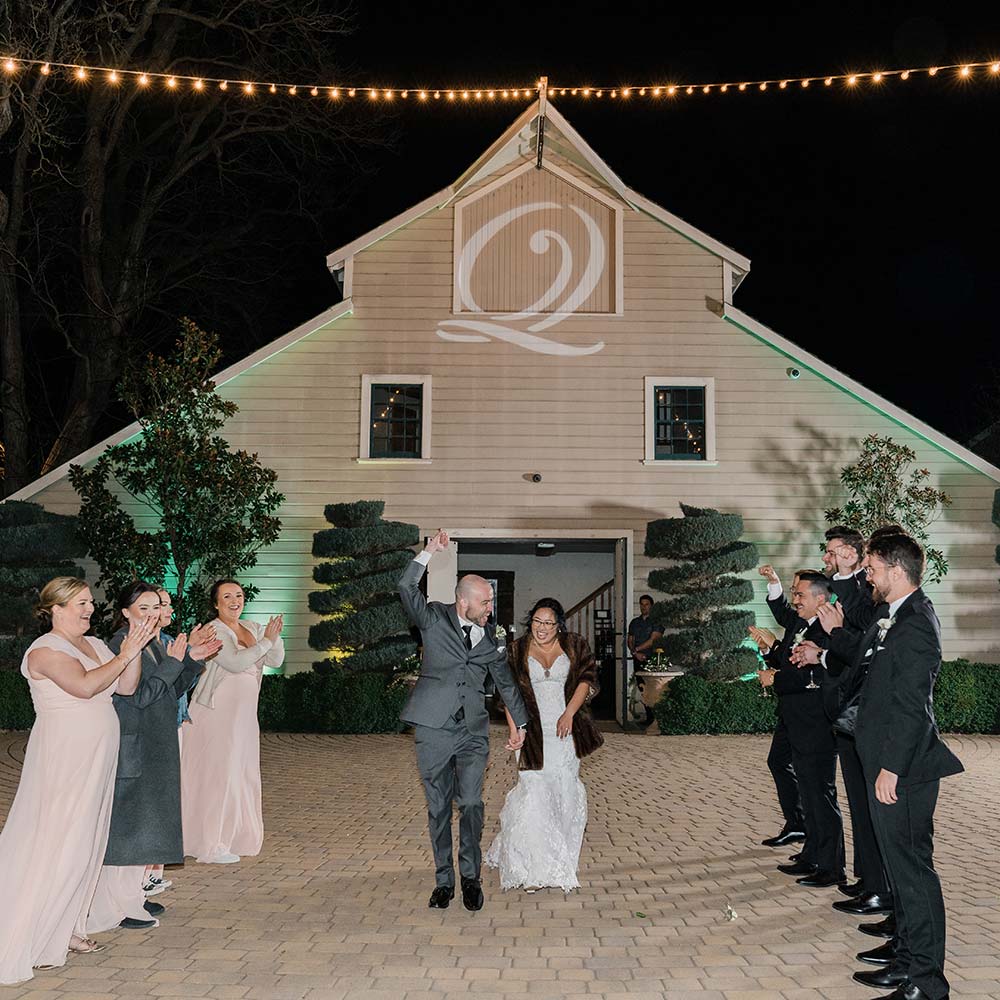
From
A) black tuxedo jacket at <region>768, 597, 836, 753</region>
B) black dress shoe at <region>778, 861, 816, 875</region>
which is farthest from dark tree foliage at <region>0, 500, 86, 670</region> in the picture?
black dress shoe at <region>778, 861, 816, 875</region>

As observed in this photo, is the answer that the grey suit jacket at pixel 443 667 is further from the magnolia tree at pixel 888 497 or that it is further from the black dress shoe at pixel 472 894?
the magnolia tree at pixel 888 497

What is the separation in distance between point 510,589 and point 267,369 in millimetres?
8428

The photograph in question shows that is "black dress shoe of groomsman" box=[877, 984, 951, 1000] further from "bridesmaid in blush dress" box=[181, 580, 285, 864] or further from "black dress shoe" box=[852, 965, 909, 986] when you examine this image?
"bridesmaid in blush dress" box=[181, 580, 285, 864]

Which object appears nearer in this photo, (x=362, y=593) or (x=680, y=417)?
(x=362, y=593)

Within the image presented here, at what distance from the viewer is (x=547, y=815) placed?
6.79 m

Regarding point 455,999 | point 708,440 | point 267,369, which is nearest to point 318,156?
point 267,369

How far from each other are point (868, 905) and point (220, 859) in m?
4.38

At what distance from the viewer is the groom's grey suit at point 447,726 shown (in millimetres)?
6254

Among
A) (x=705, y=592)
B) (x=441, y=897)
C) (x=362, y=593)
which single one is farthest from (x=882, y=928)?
(x=362, y=593)

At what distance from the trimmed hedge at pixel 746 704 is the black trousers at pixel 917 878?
1014 centimetres

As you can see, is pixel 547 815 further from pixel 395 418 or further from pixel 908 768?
pixel 395 418

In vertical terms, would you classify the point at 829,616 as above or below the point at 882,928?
above

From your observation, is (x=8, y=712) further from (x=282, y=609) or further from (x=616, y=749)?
(x=616, y=749)

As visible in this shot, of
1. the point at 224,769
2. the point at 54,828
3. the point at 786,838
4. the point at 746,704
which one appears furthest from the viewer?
the point at 746,704
